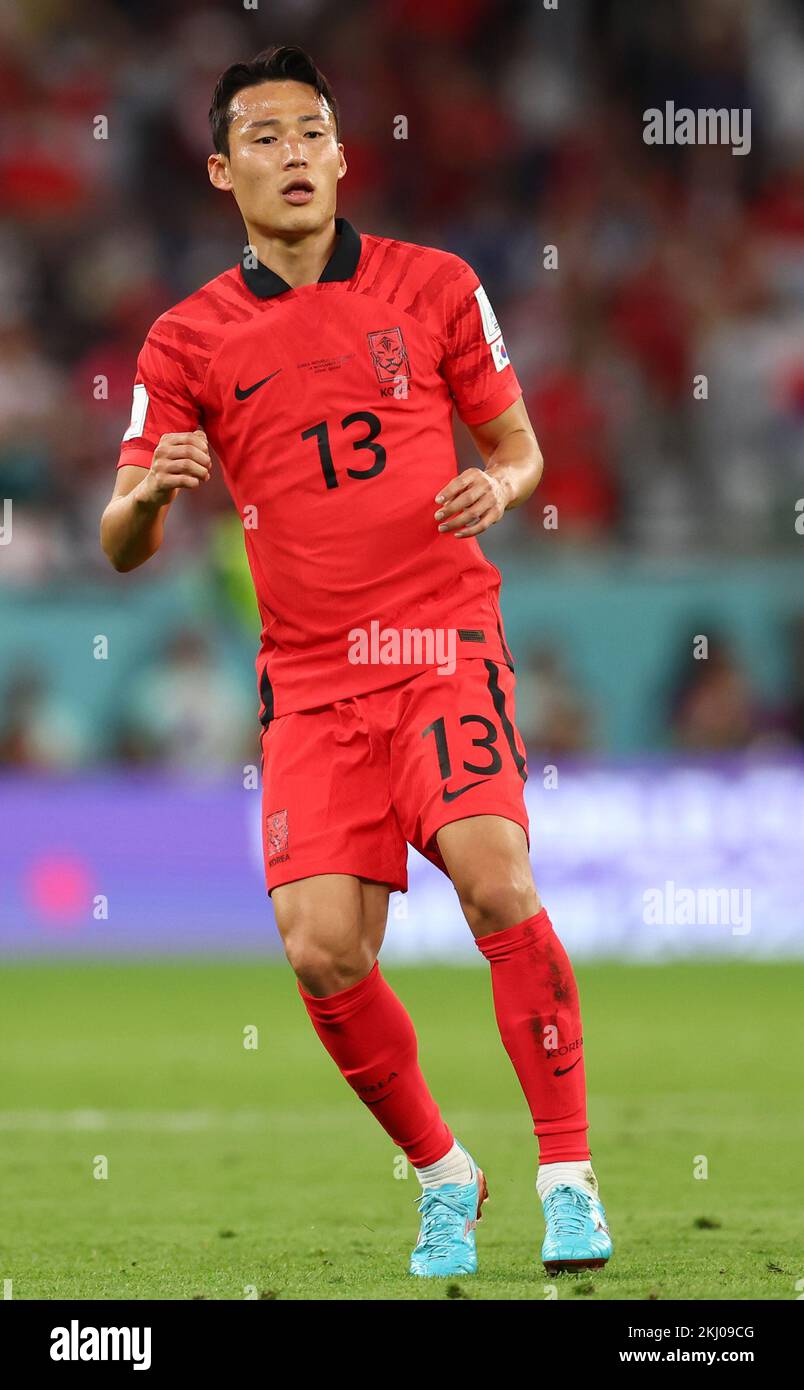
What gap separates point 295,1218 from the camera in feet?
17.4

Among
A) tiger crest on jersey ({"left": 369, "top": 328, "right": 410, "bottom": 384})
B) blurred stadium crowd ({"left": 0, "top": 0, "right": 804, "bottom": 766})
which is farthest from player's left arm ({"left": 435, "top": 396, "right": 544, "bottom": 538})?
blurred stadium crowd ({"left": 0, "top": 0, "right": 804, "bottom": 766})

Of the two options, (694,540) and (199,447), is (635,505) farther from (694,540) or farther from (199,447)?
(199,447)

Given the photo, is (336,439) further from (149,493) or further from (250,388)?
(149,493)

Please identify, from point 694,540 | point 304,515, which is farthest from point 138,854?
point 304,515

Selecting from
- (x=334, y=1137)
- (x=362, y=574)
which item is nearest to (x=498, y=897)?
(x=362, y=574)

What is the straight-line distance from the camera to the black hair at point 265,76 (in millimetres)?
4754

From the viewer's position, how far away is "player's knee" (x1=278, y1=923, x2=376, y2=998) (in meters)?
4.47

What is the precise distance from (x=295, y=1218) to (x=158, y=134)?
39.0 feet

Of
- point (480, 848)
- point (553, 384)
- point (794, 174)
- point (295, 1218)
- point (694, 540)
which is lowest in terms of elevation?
point (295, 1218)

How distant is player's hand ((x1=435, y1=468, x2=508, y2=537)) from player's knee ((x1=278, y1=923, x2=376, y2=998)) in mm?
879

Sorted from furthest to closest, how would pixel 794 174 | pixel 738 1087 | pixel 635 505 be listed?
pixel 794 174 < pixel 635 505 < pixel 738 1087

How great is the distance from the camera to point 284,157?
4.68m

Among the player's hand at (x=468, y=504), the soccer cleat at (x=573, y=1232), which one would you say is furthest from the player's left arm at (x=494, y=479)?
the soccer cleat at (x=573, y=1232)

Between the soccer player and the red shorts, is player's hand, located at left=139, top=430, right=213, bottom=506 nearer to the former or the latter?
the soccer player
